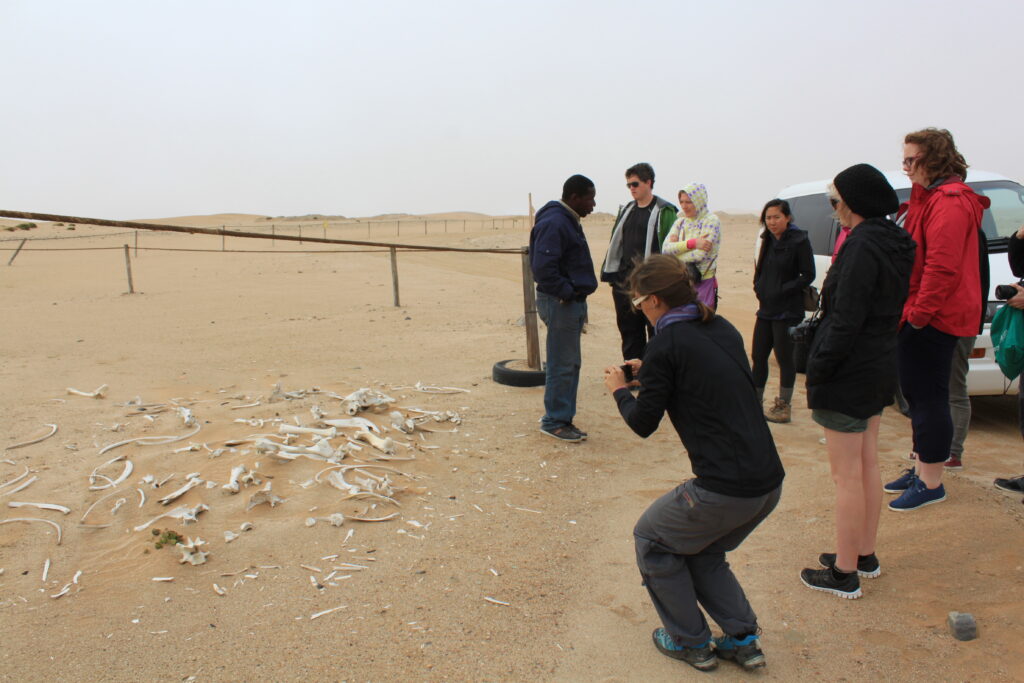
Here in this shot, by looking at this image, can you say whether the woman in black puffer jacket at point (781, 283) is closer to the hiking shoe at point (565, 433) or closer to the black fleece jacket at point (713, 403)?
the hiking shoe at point (565, 433)

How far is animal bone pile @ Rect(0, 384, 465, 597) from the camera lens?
3.80 meters

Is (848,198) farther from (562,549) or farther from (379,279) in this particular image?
(379,279)

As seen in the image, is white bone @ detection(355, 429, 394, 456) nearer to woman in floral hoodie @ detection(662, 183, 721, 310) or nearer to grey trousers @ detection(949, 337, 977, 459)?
woman in floral hoodie @ detection(662, 183, 721, 310)

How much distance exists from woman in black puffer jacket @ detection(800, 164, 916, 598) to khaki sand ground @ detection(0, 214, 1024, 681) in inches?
24.0

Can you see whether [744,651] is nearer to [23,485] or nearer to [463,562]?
[463,562]

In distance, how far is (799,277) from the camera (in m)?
5.81

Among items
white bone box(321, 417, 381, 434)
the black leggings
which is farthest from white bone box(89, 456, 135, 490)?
the black leggings

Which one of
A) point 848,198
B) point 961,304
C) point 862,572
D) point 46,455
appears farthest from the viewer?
point 46,455

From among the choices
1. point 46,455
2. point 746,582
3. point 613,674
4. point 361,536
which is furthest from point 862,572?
point 46,455

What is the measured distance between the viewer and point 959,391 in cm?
445

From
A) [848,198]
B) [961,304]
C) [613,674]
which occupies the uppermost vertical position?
[848,198]

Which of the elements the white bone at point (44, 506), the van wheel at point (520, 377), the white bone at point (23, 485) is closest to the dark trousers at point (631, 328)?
the van wheel at point (520, 377)

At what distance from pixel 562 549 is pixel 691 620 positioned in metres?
1.12

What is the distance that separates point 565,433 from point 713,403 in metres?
2.88
